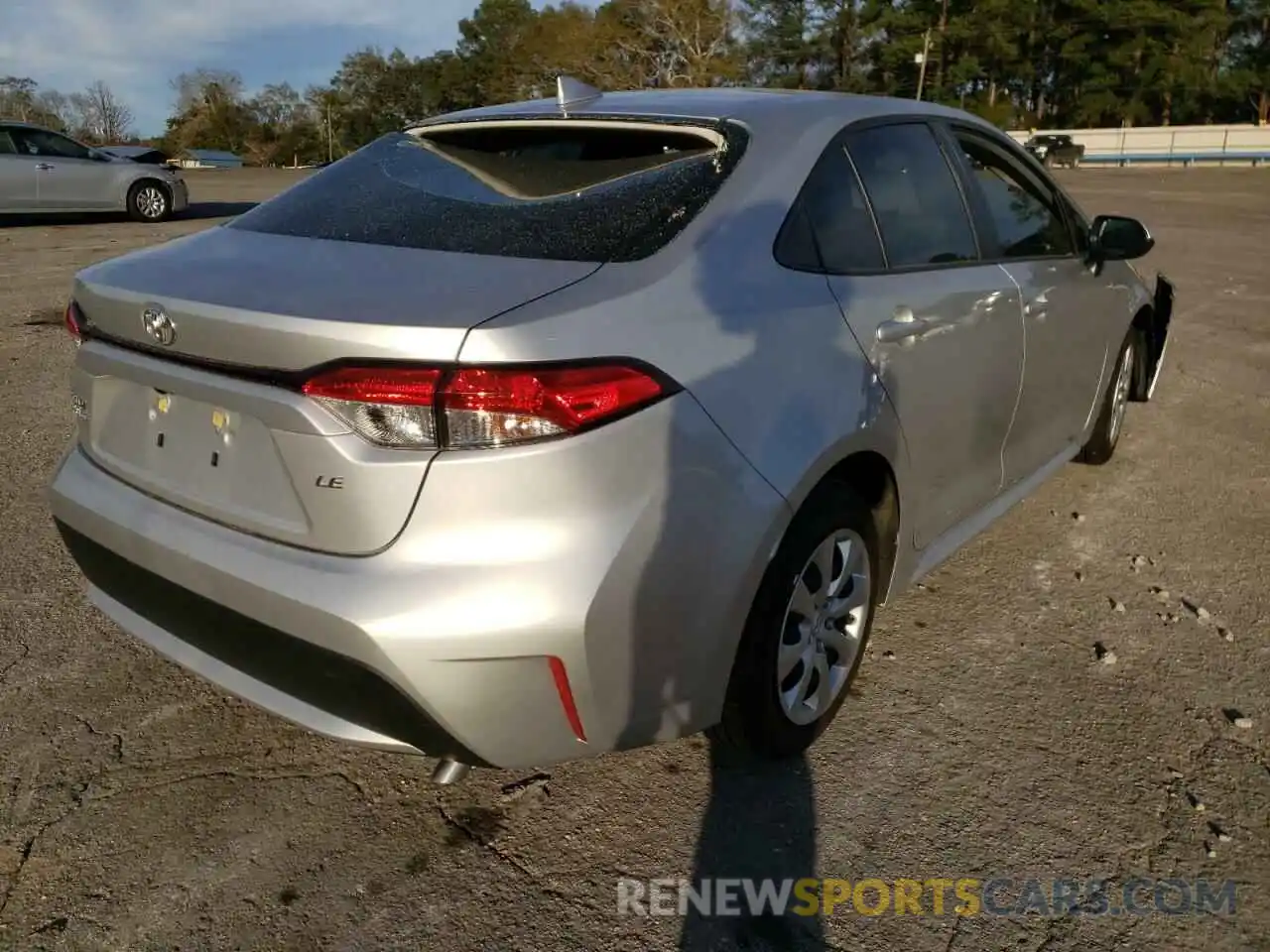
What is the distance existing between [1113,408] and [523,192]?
3.35m

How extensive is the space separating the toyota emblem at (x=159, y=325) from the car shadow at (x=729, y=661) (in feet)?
3.56

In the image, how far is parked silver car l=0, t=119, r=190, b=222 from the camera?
14.2 metres

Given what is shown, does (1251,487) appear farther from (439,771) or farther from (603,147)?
(439,771)

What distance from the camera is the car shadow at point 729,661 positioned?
1991 mm

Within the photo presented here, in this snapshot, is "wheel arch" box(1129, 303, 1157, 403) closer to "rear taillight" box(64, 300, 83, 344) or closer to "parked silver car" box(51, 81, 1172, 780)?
"parked silver car" box(51, 81, 1172, 780)

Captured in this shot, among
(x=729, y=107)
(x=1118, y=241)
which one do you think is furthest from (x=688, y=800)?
(x=1118, y=241)

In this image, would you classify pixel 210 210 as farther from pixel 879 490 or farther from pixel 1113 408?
pixel 879 490

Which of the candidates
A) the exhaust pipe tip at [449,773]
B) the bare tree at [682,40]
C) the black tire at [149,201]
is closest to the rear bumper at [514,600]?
the exhaust pipe tip at [449,773]

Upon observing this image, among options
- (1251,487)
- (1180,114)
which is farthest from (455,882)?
(1180,114)

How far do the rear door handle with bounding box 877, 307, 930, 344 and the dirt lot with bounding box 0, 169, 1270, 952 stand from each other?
1040 millimetres

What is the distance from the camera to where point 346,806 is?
2.45 meters

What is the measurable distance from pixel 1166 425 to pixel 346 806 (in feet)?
16.3

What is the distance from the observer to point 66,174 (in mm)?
14633

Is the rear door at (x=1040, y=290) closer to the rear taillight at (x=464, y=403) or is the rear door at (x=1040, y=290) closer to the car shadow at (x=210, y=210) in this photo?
the rear taillight at (x=464, y=403)
